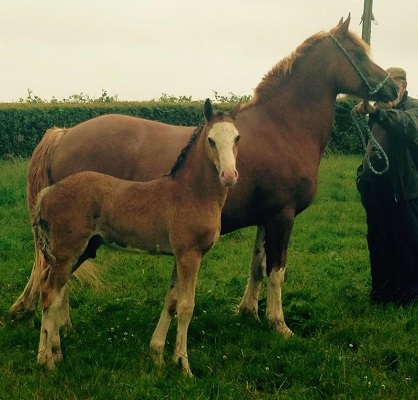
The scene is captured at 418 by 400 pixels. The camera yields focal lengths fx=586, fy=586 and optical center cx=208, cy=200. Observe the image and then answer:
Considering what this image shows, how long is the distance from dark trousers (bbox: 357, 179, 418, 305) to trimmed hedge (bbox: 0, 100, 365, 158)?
10464mm

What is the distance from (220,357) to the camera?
15.3 ft

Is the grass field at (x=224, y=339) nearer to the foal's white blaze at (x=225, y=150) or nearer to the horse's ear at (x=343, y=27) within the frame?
the foal's white blaze at (x=225, y=150)

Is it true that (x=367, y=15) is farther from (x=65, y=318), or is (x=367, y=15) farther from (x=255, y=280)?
(x=65, y=318)

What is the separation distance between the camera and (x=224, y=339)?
5.04 m

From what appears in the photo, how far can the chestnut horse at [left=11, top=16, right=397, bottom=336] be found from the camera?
525 cm

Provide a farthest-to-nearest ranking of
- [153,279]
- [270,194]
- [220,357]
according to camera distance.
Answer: [153,279], [270,194], [220,357]

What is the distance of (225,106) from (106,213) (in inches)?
598

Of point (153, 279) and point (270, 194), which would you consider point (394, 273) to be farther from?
point (153, 279)

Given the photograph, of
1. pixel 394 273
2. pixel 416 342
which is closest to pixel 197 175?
pixel 416 342

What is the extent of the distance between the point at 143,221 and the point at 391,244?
2843 millimetres

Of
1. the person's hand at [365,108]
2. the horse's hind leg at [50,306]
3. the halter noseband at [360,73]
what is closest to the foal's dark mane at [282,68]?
the halter noseband at [360,73]

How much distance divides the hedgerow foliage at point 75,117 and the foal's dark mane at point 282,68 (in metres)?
9.24

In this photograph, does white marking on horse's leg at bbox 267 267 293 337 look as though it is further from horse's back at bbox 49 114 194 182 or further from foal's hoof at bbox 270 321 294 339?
horse's back at bbox 49 114 194 182

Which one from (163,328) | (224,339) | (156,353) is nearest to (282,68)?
(224,339)
